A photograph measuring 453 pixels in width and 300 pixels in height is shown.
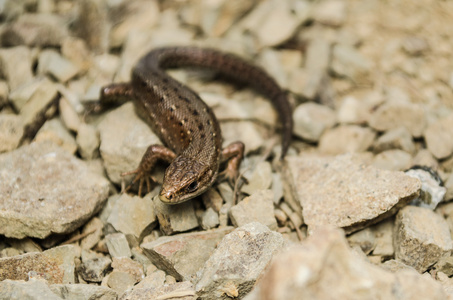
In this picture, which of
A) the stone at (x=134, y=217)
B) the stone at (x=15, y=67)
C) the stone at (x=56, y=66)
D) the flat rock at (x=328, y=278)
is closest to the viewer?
the flat rock at (x=328, y=278)

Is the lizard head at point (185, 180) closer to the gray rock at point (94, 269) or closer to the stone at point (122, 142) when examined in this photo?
the stone at point (122, 142)

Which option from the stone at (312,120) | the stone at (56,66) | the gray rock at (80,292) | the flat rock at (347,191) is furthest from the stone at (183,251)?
the stone at (56,66)

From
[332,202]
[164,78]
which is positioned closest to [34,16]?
[164,78]

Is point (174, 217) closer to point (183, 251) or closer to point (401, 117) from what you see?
point (183, 251)

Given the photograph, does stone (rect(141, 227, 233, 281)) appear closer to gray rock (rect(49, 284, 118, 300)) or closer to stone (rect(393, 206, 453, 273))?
gray rock (rect(49, 284, 118, 300))

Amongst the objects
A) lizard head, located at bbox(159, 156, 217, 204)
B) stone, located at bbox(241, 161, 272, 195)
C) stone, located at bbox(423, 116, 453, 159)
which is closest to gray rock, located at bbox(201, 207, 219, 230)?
lizard head, located at bbox(159, 156, 217, 204)

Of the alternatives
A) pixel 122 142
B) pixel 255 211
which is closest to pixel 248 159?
pixel 255 211
